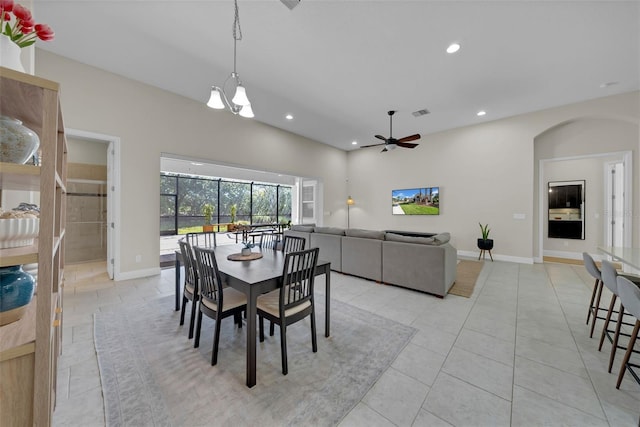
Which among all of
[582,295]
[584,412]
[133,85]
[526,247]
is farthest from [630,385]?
[133,85]

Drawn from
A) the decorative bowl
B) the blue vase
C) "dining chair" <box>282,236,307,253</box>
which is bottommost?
"dining chair" <box>282,236,307,253</box>

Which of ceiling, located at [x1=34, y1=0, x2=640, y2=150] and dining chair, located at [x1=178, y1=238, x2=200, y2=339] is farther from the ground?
ceiling, located at [x1=34, y1=0, x2=640, y2=150]

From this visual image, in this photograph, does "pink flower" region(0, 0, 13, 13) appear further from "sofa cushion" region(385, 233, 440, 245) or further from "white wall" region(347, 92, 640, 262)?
"white wall" region(347, 92, 640, 262)

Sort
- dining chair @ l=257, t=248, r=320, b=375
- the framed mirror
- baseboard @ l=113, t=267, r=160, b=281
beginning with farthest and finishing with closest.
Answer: the framed mirror, baseboard @ l=113, t=267, r=160, b=281, dining chair @ l=257, t=248, r=320, b=375

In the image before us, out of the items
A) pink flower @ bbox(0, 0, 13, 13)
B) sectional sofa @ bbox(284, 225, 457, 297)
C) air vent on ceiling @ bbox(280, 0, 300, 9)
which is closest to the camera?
pink flower @ bbox(0, 0, 13, 13)

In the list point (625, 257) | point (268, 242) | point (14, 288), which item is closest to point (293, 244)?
point (268, 242)

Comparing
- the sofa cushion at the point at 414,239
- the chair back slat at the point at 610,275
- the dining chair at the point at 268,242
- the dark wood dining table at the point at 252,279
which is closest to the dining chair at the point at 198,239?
the dining chair at the point at 268,242

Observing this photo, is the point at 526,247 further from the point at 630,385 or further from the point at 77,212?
the point at 77,212

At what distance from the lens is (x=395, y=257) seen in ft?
11.9

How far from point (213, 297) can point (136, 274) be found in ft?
9.85

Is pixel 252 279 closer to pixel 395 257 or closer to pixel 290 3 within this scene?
pixel 395 257

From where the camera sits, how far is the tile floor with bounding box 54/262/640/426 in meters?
1.46

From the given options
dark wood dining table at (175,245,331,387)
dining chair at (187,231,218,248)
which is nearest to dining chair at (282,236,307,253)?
dark wood dining table at (175,245,331,387)

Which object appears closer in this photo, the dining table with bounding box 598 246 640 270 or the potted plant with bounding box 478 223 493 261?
the dining table with bounding box 598 246 640 270
